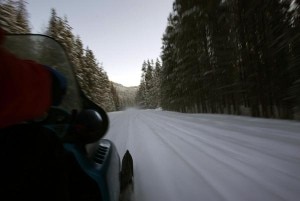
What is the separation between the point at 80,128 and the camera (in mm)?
2113

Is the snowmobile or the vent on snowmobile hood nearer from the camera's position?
the snowmobile

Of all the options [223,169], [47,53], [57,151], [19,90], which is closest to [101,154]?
[47,53]

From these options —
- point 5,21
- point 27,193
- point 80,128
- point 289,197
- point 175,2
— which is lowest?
point 289,197

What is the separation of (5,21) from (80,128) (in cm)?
1237

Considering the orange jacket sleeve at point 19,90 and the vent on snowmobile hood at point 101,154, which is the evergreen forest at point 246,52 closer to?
the vent on snowmobile hood at point 101,154

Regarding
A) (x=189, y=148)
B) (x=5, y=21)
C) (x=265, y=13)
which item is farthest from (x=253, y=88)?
(x=5, y=21)

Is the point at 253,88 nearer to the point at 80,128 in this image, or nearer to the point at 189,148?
the point at 189,148

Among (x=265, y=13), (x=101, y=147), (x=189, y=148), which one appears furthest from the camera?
(x=265, y=13)

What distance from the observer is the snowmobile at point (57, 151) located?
1227mm

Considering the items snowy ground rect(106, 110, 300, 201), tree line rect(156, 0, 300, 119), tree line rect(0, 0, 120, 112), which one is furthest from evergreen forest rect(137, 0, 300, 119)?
tree line rect(0, 0, 120, 112)

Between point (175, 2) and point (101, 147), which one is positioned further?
point (175, 2)

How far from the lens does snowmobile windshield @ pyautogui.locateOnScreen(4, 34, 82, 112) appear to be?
→ 2.35 m

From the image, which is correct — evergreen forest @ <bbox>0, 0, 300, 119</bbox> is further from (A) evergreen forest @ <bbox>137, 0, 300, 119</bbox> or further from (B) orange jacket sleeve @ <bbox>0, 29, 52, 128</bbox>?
(B) orange jacket sleeve @ <bbox>0, 29, 52, 128</bbox>

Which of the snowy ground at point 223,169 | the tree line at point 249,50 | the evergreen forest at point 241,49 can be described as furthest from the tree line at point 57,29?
the tree line at point 249,50
